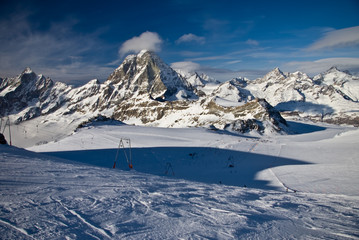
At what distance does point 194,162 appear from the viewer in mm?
28016

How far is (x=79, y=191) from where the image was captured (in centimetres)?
736

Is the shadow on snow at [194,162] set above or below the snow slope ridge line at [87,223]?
below

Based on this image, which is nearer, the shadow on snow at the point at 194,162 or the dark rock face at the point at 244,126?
the shadow on snow at the point at 194,162

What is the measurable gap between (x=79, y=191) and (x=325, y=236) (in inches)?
293

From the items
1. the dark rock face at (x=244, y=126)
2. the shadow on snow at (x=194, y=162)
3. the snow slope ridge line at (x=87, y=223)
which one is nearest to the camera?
the snow slope ridge line at (x=87, y=223)

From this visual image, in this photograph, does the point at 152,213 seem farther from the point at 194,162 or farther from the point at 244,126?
the point at 244,126

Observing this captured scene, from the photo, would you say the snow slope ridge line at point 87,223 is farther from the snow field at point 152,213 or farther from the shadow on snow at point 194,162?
the shadow on snow at point 194,162

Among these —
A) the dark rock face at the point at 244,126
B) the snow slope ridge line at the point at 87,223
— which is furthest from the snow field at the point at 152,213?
the dark rock face at the point at 244,126

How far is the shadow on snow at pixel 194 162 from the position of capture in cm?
2154

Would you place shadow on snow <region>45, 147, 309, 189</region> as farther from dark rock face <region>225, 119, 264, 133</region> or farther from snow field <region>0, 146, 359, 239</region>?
dark rock face <region>225, 119, 264, 133</region>

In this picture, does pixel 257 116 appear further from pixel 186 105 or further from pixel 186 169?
pixel 186 169

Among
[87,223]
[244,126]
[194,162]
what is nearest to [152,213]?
[87,223]

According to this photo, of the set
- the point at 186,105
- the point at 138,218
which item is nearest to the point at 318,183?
the point at 138,218

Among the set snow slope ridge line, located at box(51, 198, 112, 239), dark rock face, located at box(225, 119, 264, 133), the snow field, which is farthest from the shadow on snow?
dark rock face, located at box(225, 119, 264, 133)
